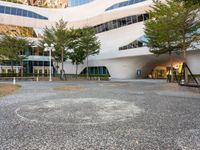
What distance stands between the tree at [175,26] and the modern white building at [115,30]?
326 inches

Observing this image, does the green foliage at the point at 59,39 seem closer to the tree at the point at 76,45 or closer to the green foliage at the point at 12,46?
the tree at the point at 76,45

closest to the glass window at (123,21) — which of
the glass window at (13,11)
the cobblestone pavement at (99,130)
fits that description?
the glass window at (13,11)

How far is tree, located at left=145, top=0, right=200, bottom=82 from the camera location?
2011cm

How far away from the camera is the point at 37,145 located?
13.8ft

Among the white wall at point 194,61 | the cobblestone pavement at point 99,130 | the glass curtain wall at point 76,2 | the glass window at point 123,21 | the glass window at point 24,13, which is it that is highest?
the glass curtain wall at point 76,2

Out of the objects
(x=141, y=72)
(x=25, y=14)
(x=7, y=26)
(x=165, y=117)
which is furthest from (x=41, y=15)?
(x=165, y=117)

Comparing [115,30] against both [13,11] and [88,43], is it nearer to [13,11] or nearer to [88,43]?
[88,43]

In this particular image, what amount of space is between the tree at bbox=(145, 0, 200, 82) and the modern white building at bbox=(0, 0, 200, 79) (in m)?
8.28

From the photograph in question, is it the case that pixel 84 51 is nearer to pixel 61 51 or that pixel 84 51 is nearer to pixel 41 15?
pixel 61 51

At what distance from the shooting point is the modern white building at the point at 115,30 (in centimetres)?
3594

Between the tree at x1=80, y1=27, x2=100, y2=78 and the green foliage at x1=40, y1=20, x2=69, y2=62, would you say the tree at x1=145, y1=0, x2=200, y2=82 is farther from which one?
the green foliage at x1=40, y1=20, x2=69, y2=62

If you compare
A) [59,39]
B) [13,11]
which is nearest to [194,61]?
[59,39]

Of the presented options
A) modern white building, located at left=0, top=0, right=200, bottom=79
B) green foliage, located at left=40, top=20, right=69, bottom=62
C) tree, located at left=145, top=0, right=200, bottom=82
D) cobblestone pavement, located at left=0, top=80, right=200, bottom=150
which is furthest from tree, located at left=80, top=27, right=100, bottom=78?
cobblestone pavement, located at left=0, top=80, right=200, bottom=150

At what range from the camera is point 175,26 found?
20.3 meters
